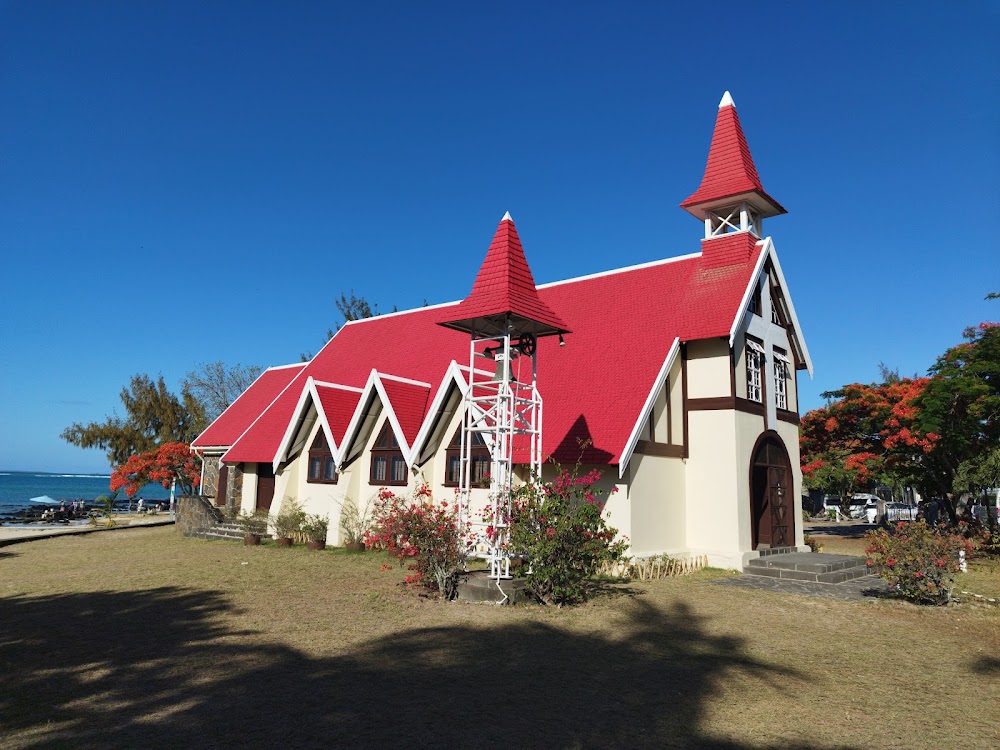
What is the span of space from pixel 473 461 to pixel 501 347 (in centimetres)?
491

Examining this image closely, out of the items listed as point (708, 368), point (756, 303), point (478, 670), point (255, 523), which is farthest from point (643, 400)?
point (255, 523)

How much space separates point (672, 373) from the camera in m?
18.1

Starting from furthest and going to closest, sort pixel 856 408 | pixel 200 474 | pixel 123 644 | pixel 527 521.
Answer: pixel 200 474 < pixel 856 408 < pixel 527 521 < pixel 123 644

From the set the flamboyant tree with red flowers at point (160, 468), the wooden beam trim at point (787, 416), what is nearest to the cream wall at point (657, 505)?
the wooden beam trim at point (787, 416)

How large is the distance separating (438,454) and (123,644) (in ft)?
35.2

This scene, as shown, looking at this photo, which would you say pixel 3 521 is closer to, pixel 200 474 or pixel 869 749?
pixel 200 474

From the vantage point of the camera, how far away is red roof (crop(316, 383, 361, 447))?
67.6ft

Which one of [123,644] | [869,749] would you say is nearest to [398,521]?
[123,644]

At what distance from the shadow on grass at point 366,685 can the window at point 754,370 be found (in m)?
9.72

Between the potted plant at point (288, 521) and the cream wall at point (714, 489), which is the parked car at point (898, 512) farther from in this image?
the potted plant at point (288, 521)

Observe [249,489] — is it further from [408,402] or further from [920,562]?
[920,562]

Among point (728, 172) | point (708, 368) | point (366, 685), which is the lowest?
point (366, 685)

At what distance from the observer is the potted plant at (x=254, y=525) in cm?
2220

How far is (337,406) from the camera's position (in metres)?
21.3
